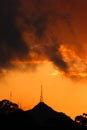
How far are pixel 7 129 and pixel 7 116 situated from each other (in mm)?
2736

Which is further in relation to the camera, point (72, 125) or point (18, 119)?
point (72, 125)

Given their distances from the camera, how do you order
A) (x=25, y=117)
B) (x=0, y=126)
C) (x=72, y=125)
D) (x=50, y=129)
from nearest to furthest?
(x=0, y=126) → (x=25, y=117) → (x=50, y=129) → (x=72, y=125)

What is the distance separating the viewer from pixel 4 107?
Answer: 10162 cm

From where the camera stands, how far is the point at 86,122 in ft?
418

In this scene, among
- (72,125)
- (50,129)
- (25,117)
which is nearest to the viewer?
(25,117)

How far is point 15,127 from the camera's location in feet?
316

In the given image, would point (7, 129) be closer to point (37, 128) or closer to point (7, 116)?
point (7, 116)

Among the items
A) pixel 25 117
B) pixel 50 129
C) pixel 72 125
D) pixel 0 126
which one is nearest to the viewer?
pixel 0 126

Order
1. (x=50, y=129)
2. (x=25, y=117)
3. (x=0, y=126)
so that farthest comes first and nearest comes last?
(x=50, y=129) < (x=25, y=117) < (x=0, y=126)

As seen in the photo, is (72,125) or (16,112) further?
(72,125)

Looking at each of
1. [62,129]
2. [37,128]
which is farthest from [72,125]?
[37,128]

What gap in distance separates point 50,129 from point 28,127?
26.1m

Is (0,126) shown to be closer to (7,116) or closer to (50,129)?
(7,116)

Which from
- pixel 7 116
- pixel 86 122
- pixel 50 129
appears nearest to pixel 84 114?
pixel 86 122
